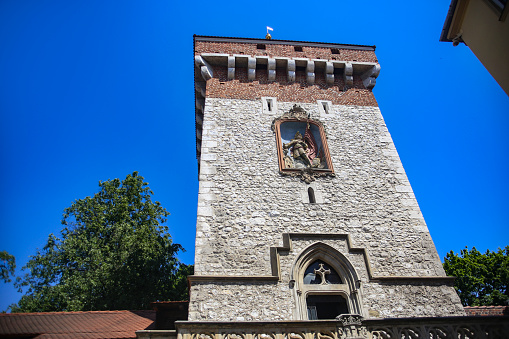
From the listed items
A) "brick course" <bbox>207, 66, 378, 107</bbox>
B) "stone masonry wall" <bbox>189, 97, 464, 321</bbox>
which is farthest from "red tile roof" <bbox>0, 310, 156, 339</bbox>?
"brick course" <bbox>207, 66, 378, 107</bbox>

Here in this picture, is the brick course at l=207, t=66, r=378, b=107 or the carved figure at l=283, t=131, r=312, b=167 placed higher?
the brick course at l=207, t=66, r=378, b=107

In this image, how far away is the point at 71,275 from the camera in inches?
565

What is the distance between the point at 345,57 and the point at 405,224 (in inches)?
264

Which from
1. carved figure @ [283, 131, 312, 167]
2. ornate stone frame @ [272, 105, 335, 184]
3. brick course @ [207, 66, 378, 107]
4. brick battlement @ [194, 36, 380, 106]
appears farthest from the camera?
brick battlement @ [194, 36, 380, 106]

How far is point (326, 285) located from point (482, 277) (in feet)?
52.1

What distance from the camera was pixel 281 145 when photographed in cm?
1064

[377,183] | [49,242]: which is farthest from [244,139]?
[49,242]

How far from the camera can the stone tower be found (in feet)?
25.8

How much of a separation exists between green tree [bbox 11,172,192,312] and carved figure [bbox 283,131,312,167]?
7.53 m

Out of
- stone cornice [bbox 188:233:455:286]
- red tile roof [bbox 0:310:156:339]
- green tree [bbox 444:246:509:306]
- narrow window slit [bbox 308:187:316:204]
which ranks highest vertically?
green tree [bbox 444:246:509:306]

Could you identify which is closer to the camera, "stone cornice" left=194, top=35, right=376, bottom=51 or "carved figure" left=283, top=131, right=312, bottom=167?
"carved figure" left=283, top=131, right=312, bottom=167

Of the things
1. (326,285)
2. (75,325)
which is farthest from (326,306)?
(75,325)

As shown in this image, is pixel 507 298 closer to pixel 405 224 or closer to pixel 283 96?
pixel 405 224

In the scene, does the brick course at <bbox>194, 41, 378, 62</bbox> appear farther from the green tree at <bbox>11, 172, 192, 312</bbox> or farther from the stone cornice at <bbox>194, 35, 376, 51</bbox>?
the green tree at <bbox>11, 172, 192, 312</bbox>
